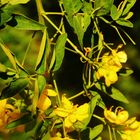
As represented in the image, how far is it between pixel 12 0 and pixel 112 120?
0.77 ft

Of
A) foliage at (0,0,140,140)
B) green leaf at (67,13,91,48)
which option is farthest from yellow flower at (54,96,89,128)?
green leaf at (67,13,91,48)

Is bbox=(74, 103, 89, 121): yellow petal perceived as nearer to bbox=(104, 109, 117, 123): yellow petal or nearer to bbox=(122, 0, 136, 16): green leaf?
bbox=(104, 109, 117, 123): yellow petal

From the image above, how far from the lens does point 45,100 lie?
756mm

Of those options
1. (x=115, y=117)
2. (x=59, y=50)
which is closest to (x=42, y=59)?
(x=59, y=50)

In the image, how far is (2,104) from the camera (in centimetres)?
76

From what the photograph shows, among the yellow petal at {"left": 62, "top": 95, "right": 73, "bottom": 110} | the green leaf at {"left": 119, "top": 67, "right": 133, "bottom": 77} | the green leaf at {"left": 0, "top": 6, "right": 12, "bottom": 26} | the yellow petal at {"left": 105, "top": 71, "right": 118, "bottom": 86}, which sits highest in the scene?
the green leaf at {"left": 0, "top": 6, "right": 12, "bottom": 26}

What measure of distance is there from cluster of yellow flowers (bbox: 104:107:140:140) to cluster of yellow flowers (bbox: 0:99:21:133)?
0.14m

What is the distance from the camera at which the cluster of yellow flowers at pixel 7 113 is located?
0.76 meters

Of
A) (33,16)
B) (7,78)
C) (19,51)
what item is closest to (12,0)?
(7,78)

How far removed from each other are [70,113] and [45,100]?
0.13ft

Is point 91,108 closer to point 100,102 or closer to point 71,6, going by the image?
point 100,102

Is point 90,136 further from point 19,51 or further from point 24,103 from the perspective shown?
point 19,51

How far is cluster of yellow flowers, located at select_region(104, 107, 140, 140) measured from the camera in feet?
2.58

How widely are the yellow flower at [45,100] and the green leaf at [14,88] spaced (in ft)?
0.17
